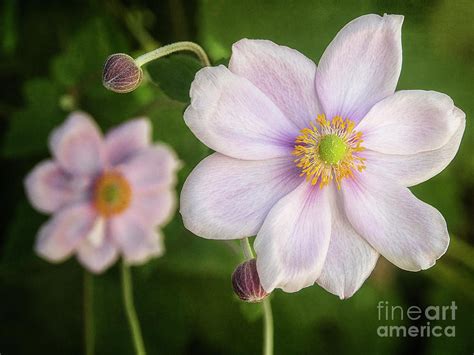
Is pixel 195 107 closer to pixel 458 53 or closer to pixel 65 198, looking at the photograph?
pixel 65 198

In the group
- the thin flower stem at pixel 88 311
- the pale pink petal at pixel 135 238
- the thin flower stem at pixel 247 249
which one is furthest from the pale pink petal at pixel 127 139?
the thin flower stem at pixel 247 249

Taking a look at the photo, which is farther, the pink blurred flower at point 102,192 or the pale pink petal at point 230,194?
the pink blurred flower at point 102,192

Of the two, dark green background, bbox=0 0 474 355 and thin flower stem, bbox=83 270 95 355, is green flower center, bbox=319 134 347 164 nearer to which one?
dark green background, bbox=0 0 474 355

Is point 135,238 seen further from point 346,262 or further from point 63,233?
point 346,262

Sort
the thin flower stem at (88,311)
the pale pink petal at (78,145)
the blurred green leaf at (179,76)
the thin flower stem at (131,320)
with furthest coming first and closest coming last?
the thin flower stem at (88,311)
the pale pink petal at (78,145)
the thin flower stem at (131,320)
the blurred green leaf at (179,76)

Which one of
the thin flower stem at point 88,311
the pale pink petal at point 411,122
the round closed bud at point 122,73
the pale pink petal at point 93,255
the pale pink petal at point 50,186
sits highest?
the round closed bud at point 122,73

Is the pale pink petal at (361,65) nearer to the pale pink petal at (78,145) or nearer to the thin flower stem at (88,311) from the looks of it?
the pale pink petal at (78,145)

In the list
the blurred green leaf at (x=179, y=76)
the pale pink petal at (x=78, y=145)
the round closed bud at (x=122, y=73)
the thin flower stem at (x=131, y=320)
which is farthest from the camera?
the pale pink petal at (x=78, y=145)
